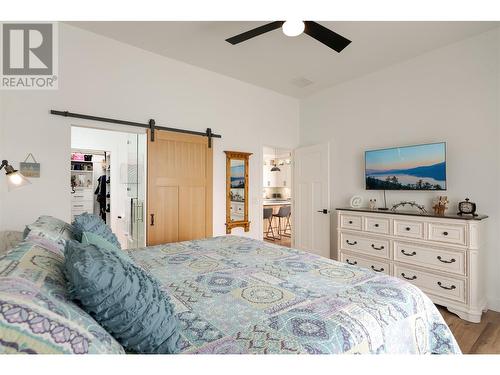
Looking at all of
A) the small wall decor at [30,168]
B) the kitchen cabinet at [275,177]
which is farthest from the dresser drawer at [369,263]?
the kitchen cabinet at [275,177]

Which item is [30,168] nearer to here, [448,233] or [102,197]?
[102,197]

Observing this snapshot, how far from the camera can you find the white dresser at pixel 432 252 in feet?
8.44

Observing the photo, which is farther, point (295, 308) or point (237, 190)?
Result: point (237, 190)

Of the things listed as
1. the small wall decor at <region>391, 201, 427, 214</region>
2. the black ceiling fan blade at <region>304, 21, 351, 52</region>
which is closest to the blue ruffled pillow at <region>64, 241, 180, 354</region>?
the black ceiling fan blade at <region>304, 21, 351, 52</region>

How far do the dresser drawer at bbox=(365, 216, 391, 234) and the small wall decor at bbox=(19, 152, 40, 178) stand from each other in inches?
144

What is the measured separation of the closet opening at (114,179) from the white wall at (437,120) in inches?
115

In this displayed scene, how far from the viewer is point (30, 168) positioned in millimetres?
2486

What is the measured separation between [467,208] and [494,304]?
3.43ft

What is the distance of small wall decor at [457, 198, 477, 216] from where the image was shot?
2736mm

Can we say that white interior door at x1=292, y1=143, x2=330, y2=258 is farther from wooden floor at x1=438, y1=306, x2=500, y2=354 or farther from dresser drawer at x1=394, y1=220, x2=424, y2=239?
wooden floor at x1=438, y1=306, x2=500, y2=354

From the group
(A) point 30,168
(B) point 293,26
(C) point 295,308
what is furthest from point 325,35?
(A) point 30,168

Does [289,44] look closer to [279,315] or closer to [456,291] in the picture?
[279,315]
